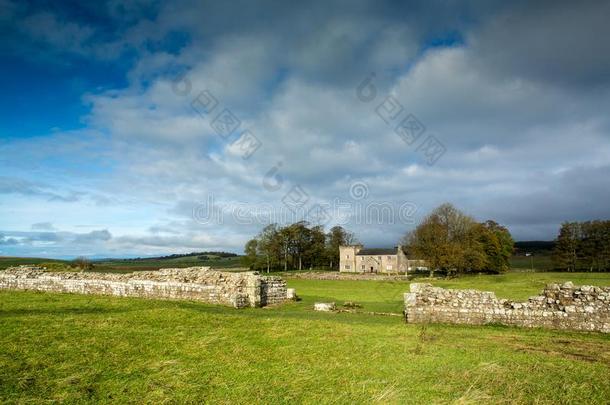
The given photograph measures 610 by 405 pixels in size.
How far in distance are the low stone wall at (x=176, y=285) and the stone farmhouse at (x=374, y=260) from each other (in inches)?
2903

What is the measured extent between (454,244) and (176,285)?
165 feet

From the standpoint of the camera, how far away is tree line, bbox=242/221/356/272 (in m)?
86.3

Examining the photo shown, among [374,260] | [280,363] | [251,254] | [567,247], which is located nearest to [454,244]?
[567,247]

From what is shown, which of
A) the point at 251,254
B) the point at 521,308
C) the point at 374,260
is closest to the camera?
the point at 521,308

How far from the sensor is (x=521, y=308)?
15.3m

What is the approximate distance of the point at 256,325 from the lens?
13.0 meters

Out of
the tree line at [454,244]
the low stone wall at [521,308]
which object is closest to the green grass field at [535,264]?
the tree line at [454,244]

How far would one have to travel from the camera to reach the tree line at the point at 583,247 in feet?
217

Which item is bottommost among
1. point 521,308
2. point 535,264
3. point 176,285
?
point 535,264

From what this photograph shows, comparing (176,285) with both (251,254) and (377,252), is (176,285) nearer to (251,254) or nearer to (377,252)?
(251,254)

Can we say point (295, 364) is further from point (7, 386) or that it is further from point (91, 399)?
point (7, 386)

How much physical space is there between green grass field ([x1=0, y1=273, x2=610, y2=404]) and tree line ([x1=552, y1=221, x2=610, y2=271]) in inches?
2659

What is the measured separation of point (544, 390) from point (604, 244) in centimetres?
7725

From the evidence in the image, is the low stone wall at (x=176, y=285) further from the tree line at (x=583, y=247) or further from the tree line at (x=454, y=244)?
the tree line at (x=583, y=247)
